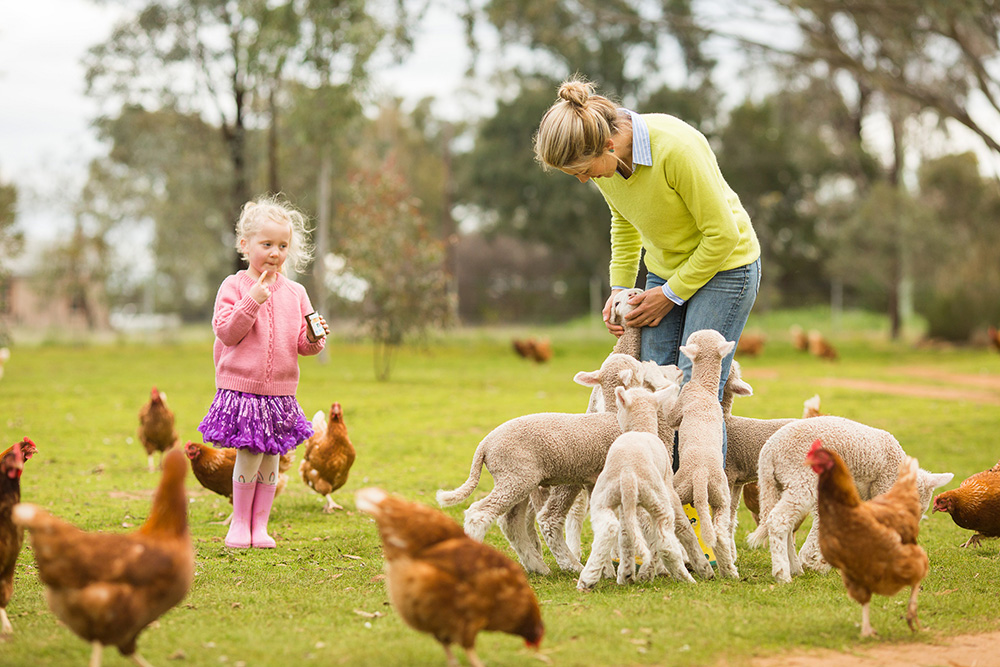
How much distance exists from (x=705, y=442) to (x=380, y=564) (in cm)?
214

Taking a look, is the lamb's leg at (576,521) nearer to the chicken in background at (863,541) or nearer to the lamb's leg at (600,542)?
the lamb's leg at (600,542)

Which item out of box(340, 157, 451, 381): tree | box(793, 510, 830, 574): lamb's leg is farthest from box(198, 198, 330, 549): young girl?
box(340, 157, 451, 381): tree

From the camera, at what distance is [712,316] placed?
5.58m

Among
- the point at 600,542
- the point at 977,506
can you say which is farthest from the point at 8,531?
the point at 977,506

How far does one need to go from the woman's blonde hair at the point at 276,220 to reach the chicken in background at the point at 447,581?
2.83 metres

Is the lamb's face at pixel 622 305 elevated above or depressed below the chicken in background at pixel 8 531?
above

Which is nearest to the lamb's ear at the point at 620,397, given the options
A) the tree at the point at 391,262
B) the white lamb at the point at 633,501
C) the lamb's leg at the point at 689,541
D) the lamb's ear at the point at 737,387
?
the white lamb at the point at 633,501

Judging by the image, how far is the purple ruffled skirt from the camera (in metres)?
6.05

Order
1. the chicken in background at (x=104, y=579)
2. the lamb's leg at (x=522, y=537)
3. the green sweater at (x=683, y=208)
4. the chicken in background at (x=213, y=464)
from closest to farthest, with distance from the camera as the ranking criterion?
the chicken in background at (x=104, y=579) < the green sweater at (x=683, y=208) < the lamb's leg at (x=522, y=537) < the chicken in background at (x=213, y=464)

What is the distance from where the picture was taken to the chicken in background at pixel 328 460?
773 centimetres

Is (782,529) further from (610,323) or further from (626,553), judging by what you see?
(610,323)

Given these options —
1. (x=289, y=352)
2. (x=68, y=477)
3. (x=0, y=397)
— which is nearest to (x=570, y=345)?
(x=0, y=397)

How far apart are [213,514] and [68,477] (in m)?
2.41

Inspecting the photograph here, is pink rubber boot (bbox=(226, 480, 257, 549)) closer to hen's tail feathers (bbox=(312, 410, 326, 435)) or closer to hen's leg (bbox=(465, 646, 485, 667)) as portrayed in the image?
hen's tail feathers (bbox=(312, 410, 326, 435))
